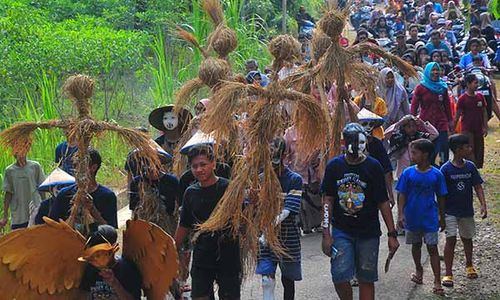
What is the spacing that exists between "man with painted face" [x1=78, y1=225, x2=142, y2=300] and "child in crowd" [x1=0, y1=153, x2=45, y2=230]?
2984mm

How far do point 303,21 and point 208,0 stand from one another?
10.5 meters

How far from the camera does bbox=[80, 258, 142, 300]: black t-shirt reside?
17.4 ft

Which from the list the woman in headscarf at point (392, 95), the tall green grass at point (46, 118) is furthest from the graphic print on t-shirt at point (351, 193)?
the woman in headscarf at point (392, 95)

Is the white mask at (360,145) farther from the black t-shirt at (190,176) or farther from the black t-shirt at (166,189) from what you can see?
the black t-shirt at (166,189)

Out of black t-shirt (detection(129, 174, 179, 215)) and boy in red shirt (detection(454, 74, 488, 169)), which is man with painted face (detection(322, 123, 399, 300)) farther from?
boy in red shirt (detection(454, 74, 488, 169))

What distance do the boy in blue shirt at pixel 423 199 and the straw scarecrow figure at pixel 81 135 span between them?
9.23 ft

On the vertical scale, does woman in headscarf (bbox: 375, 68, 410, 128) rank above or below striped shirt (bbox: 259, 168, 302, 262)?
above

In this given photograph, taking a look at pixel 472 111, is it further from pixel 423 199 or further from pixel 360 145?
pixel 360 145

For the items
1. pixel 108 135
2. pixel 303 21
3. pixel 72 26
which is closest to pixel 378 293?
pixel 108 135

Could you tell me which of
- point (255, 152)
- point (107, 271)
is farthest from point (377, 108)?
point (107, 271)

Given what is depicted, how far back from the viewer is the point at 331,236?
21.2 ft

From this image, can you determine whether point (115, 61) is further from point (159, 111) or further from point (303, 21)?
point (303, 21)

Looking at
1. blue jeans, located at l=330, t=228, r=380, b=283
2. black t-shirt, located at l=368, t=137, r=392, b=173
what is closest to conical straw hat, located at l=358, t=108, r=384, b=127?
black t-shirt, located at l=368, t=137, r=392, b=173

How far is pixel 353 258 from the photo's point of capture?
6414 mm
